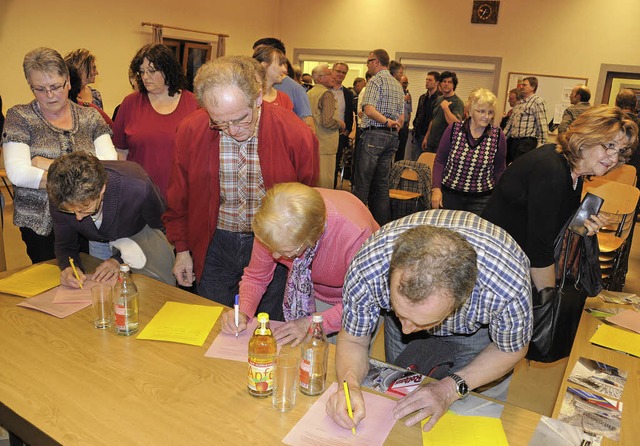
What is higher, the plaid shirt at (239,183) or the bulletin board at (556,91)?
the bulletin board at (556,91)

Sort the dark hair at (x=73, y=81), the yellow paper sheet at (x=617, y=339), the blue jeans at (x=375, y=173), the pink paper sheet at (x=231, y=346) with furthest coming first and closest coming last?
1. the blue jeans at (x=375, y=173)
2. the dark hair at (x=73, y=81)
3. the yellow paper sheet at (x=617, y=339)
4. the pink paper sheet at (x=231, y=346)

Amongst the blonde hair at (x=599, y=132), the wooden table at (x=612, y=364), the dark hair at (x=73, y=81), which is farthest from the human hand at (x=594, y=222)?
the dark hair at (x=73, y=81)

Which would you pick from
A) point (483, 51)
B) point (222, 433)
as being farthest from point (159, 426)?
point (483, 51)

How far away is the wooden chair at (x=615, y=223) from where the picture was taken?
361 centimetres

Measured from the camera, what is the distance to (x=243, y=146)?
2154mm

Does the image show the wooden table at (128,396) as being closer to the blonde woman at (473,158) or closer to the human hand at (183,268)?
the human hand at (183,268)

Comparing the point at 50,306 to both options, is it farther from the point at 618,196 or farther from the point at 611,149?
the point at 618,196

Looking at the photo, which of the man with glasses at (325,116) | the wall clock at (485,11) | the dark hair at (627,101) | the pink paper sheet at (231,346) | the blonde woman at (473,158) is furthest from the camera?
the wall clock at (485,11)

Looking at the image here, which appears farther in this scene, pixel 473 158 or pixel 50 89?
pixel 473 158

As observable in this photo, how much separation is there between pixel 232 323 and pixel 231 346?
0.10 meters

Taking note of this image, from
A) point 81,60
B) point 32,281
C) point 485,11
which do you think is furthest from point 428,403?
point 485,11

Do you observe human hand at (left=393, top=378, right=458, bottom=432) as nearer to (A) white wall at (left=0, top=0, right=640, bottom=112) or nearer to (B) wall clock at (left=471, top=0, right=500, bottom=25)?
(A) white wall at (left=0, top=0, right=640, bottom=112)

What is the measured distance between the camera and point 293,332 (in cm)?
178

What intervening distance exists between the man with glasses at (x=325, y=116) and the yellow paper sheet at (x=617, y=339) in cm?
402
